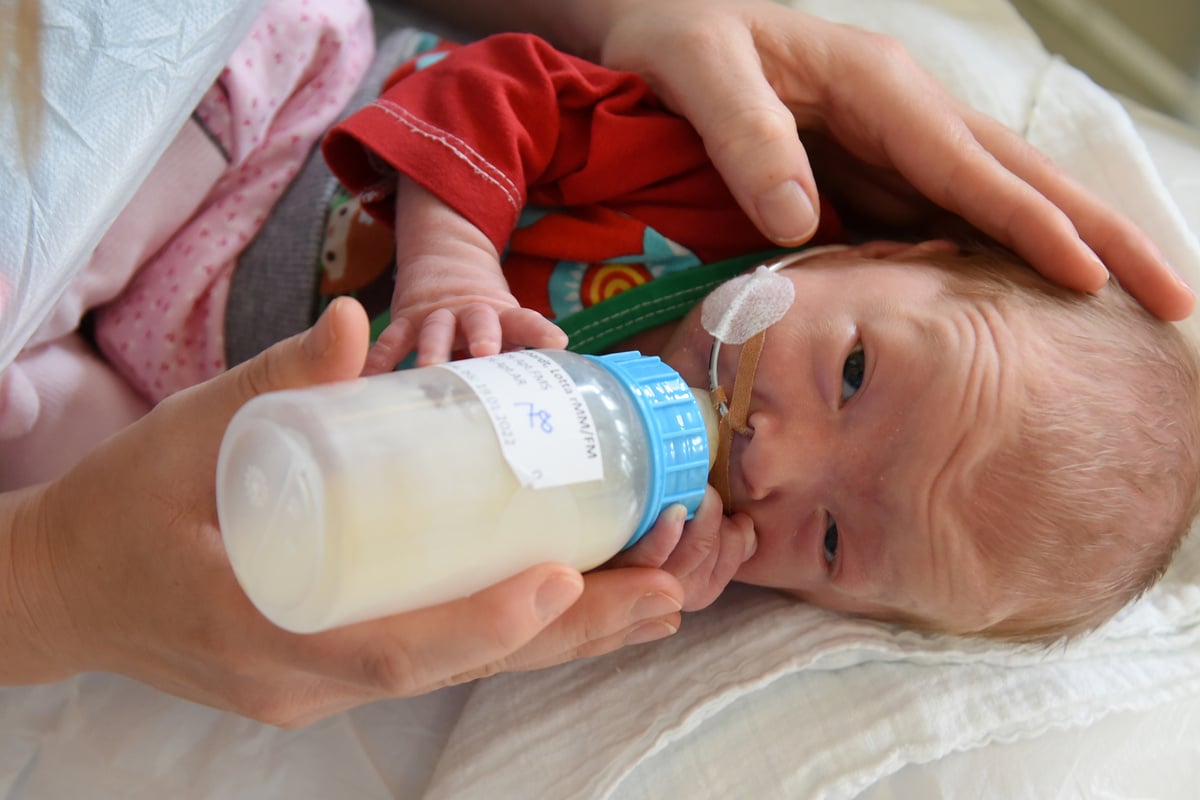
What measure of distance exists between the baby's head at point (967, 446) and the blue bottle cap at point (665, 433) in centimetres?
18

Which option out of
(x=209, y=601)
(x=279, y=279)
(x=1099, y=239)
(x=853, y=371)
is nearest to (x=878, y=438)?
(x=853, y=371)

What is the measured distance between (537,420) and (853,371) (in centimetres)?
49

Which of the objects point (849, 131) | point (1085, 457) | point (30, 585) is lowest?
point (30, 585)

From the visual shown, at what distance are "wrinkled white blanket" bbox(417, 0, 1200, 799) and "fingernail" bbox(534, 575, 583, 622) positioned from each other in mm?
446

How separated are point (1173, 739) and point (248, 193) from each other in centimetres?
141

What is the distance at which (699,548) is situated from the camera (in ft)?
3.10

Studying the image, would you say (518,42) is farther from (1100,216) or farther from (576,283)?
(1100,216)

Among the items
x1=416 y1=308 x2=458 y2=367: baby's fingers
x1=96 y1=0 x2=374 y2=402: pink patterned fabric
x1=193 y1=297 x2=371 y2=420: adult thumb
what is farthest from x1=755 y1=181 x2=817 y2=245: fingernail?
x1=96 y1=0 x2=374 y2=402: pink patterned fabric

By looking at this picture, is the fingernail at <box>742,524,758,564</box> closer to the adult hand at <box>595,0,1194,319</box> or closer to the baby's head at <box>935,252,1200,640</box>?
the baby's head at <box>935,252,1200,640</box>

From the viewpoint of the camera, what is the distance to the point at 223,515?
694 millimetres

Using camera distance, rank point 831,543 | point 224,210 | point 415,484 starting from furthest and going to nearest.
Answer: point 224,210
point 831,543
point 415,484

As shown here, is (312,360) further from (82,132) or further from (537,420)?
(82,132)

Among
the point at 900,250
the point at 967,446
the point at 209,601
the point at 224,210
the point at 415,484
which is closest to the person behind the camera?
the point at 415,484

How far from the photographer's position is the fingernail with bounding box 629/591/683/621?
0.85m
